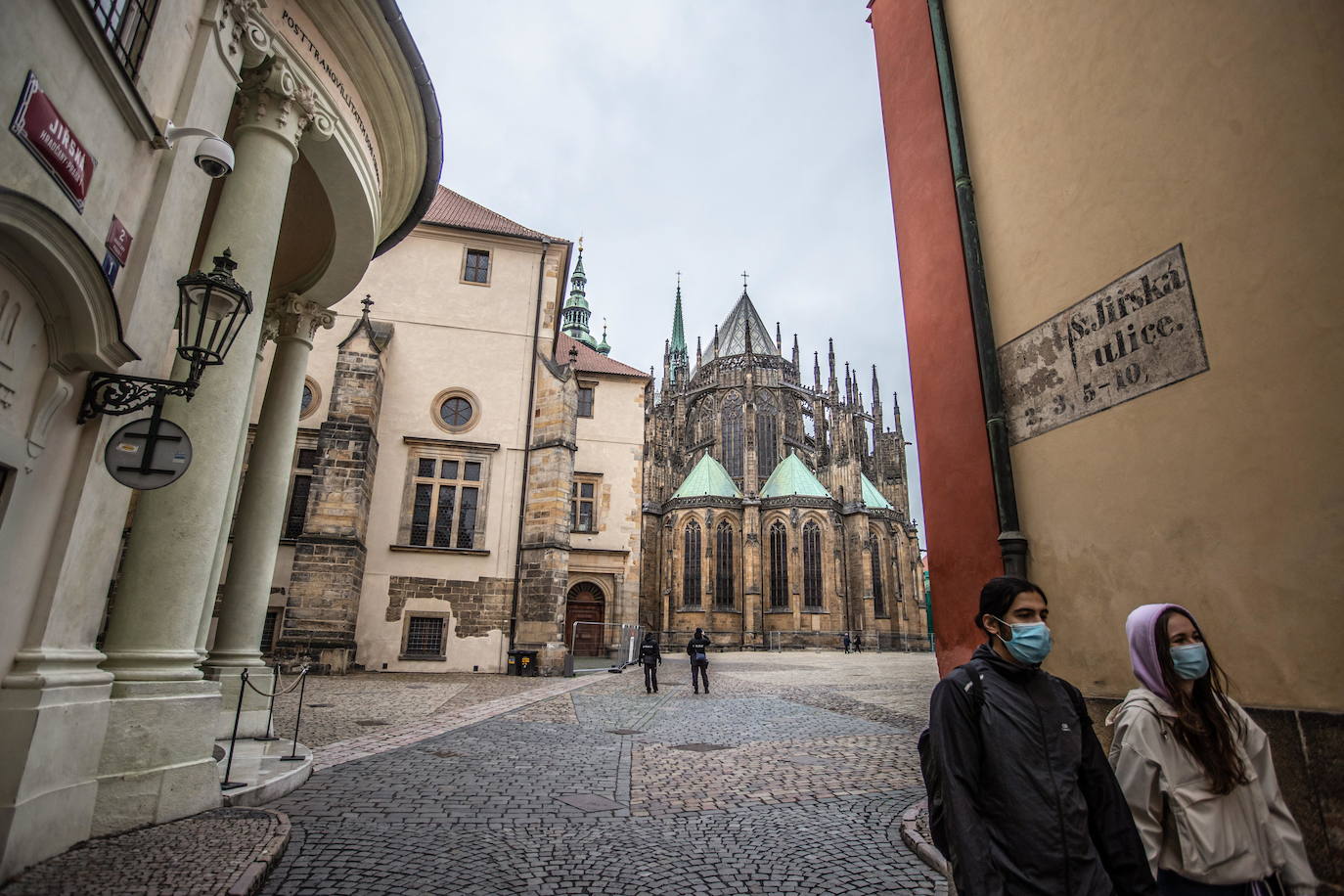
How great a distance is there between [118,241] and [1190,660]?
5.66 meters

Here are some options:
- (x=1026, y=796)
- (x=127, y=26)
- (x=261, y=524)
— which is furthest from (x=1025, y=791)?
(x=261, y=524)

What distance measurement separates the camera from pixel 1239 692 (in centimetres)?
329

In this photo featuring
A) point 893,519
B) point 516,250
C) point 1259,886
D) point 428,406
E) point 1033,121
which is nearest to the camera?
point 1259,886

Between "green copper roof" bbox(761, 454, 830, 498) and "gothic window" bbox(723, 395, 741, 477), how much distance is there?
4.34 metres

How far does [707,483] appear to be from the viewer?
45.9 meters

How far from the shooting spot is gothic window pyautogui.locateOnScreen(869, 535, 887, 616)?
46.5 metres

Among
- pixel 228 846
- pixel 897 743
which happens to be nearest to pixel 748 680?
pixel 897 743

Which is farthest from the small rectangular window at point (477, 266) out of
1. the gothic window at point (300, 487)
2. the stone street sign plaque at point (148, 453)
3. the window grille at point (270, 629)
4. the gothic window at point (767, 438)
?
the gothic window at point (767, 438)

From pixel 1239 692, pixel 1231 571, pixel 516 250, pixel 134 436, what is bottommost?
pixel 1239 692

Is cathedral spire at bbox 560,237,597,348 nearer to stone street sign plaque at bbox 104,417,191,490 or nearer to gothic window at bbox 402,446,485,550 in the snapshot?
gothic window at bbox 402,446,485,550

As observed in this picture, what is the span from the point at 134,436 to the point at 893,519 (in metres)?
49.7

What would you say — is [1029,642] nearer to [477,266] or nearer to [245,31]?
[245,31]

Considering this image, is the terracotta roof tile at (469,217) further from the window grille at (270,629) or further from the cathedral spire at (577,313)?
the cathedral spire at (577,313)

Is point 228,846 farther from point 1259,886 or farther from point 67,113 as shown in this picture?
point 1259,886
